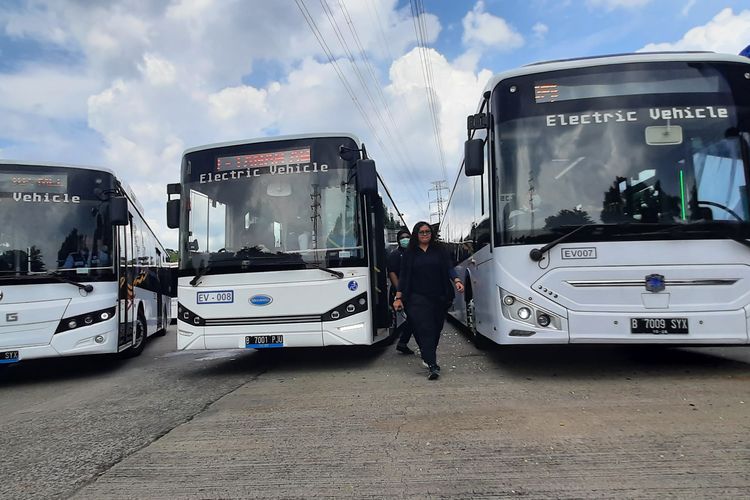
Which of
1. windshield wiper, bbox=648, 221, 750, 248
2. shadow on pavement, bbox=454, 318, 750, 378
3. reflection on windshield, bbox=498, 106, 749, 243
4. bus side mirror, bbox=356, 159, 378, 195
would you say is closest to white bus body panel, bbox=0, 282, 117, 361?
bus side mirror, bbox=356, 159, 378, 195

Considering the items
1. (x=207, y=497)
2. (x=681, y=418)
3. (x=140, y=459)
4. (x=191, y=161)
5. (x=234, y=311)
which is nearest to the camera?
(x=207, y=497)

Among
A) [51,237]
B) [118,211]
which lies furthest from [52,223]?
[118,211]

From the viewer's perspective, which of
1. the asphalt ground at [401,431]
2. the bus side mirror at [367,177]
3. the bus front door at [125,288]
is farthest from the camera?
the bus front door at [125,288]

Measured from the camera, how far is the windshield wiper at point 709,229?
220 inches

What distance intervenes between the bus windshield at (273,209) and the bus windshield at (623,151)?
2221 millimetres

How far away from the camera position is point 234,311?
7.12m

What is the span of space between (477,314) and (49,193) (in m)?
6.47

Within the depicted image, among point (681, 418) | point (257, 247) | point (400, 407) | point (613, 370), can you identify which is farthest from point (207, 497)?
point (613, 370)

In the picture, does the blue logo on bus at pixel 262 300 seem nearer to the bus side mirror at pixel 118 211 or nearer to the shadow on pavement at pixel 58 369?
the bus side mirror at pixel 118 211

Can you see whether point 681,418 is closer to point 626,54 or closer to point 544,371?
point 544,371

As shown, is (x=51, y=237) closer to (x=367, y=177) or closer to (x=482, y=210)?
(x=367, y=177)

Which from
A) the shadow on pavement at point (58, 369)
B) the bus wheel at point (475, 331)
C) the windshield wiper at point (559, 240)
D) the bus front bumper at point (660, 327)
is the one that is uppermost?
the windshield wiper at point (559, 240)

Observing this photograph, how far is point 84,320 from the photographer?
24.4 feet

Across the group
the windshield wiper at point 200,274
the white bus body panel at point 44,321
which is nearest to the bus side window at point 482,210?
the windshield wiper at point 200,274
